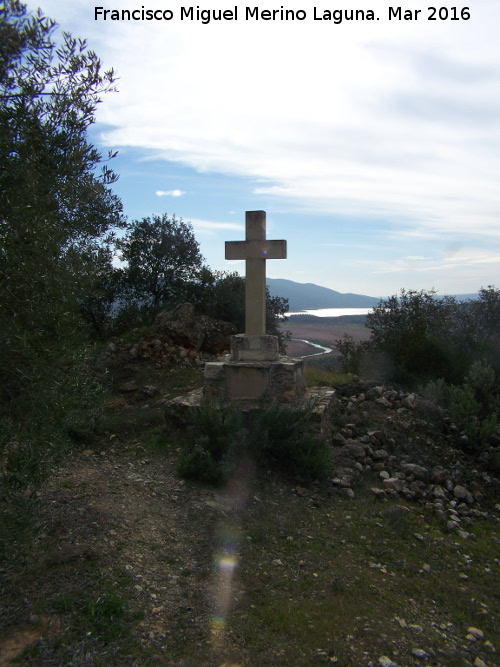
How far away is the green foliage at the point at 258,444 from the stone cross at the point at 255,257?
209cm

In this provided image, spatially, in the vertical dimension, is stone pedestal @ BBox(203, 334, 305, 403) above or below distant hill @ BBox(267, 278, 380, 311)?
below

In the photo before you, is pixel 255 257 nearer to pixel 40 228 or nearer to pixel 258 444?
pixel 258 444

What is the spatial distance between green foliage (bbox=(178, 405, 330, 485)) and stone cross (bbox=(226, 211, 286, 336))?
6.85ft

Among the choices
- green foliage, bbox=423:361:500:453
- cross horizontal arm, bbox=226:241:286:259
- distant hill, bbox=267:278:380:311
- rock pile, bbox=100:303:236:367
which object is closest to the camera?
green foliage, bbox=423:361:500:453

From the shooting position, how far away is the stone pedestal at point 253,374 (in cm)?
796

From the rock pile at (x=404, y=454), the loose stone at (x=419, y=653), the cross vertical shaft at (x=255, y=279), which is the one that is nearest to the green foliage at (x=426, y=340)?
the rock pile at (x=404, y=454)

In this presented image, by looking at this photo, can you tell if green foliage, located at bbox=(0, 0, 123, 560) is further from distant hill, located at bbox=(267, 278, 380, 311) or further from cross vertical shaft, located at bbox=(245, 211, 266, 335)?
distant hill, located at bbox=(267, 278, 380, 311)

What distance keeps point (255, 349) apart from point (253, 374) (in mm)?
484

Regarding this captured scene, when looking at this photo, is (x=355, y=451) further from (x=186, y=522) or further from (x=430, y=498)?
(x=186, y=522)

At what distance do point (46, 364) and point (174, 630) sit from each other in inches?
82.4

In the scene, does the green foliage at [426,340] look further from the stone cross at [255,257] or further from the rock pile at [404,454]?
the stone cross at [255,257]

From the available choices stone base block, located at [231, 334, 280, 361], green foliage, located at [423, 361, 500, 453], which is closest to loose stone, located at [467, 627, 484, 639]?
green foliage, located at [423, 361, 500, 453]

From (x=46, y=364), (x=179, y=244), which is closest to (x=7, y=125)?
(x=46, y=364)

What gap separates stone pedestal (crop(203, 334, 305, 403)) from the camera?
7.96m
